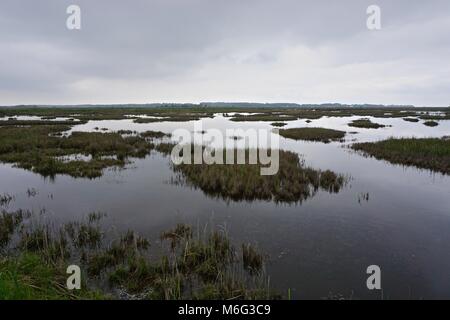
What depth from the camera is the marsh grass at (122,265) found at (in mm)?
6766

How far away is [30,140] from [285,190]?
28.8 meters

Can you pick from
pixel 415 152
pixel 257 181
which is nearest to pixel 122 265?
pixel 257 181

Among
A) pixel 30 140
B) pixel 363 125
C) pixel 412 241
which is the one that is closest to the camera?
pixel 412 241

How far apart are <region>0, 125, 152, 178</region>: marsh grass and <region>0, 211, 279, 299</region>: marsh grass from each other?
1018cm

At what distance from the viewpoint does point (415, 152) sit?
24.8 metres

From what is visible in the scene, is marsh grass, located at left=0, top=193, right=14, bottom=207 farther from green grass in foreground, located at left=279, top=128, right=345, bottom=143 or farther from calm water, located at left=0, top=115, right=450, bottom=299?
green grass in foreground, located at left=279, top=128, right=345, bottom=143

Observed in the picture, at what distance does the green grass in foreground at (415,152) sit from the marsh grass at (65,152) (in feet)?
75.7

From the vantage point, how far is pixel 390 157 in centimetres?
2469

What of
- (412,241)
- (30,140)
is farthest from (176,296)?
(30,140)

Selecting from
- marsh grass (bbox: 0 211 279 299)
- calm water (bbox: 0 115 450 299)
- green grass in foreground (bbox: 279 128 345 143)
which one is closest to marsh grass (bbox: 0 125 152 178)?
calm water (bbox: 0 115 450 299)

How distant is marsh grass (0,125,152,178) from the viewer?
20406 mm

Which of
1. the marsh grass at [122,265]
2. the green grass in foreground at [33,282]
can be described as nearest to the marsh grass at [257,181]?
the marsh grass at [122,265]

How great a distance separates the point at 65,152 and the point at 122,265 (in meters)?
21.8
